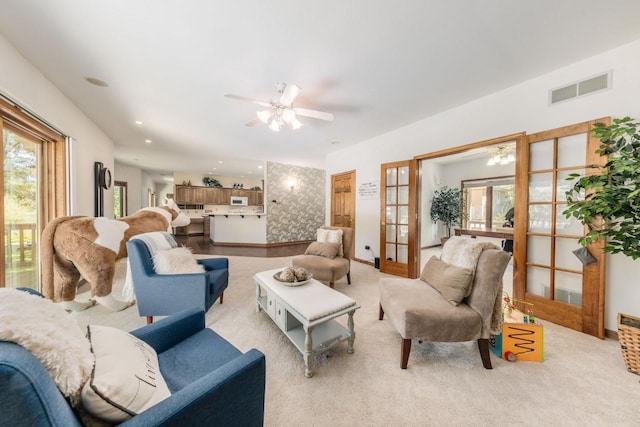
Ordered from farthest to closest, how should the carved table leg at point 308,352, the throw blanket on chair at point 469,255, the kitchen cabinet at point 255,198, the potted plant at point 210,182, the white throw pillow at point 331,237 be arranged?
the kitchen cabinet at point 255,198
the potted plant at point 210,182
the white throw pillow at point 331,237
the throw blanket on chair at point 469,255
the carved table leg at point 308,352

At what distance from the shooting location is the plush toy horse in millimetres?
2047

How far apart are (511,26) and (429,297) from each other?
2.14 meters

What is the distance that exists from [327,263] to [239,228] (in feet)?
13.8

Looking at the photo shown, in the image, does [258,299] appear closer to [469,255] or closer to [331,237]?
[331,237]

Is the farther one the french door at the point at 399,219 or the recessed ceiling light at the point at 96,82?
the french door at the point at 399,219

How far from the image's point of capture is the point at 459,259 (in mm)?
1812

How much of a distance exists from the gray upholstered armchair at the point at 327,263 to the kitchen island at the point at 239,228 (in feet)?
10.9

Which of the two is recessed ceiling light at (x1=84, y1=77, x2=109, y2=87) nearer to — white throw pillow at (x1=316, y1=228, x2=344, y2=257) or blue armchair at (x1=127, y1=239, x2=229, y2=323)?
blue armchair at (x1=127, y1=239, x2=229, y2=323)

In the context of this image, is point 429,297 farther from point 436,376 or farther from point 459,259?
point 436,376

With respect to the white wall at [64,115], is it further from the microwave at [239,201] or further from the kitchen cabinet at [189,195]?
the microwave at [239,201]

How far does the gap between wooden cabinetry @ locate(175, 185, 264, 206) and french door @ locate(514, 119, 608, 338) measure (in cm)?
850

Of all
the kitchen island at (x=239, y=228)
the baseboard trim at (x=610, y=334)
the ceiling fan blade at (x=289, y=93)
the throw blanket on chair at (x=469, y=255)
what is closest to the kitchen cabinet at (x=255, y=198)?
the kitchen island at (x=239, y=228)

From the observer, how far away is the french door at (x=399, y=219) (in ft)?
11.5

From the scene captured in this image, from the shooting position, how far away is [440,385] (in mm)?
1483
